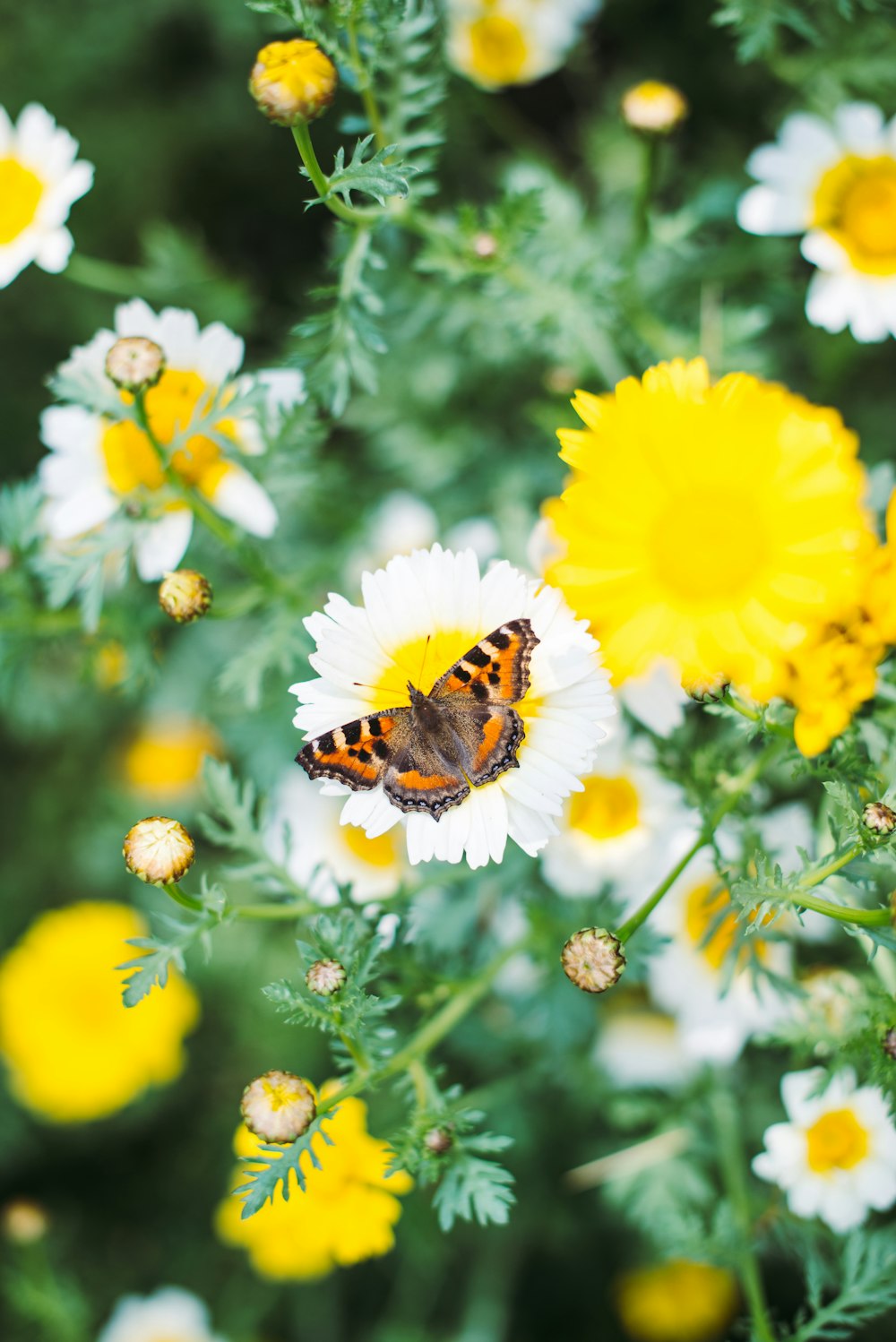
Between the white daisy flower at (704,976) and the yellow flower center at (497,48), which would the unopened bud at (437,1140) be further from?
the yellow flower center at (497,48)

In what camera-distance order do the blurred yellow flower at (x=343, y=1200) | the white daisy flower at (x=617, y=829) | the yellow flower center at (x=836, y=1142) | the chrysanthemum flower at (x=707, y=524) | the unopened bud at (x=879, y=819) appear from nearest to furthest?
1. the unopened bud at (x=879, y=819)
2. the chrysanthemum flower at (x=707, y=524)
3. the yellow flower center at (x=836, y=1142)
4. the blurred yellow flower at (x=343, y=1200)
5. the white daisy flower at (x=617, y=829)

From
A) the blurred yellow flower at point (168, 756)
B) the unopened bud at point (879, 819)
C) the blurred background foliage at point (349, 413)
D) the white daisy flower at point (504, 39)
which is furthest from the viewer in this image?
the blurred yellow flower at point (168, 756)

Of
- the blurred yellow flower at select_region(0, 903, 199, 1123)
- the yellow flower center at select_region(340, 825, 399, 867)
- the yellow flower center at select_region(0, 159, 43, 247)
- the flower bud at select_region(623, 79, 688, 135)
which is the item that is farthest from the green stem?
the yellow flower center at select_region(0, 159, 43, 247)

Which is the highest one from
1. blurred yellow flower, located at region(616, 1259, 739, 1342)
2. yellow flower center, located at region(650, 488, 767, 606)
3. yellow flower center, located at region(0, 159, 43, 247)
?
yellow flower center, located at region(0, 159, 43, 247)

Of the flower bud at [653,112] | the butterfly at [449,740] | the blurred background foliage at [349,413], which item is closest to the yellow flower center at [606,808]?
the blurred background foliage at [349,413]

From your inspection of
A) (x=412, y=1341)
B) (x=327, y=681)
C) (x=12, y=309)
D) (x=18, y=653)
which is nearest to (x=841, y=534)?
(x=327, y=681)

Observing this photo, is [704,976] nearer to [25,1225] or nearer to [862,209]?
[862,209]

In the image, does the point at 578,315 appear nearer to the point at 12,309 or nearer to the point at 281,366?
the point at 281,366

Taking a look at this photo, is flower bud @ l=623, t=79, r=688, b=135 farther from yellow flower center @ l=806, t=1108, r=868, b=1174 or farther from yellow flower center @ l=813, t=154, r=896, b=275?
yellow flower center @ l=806, t=1108, r=868, b=1174
